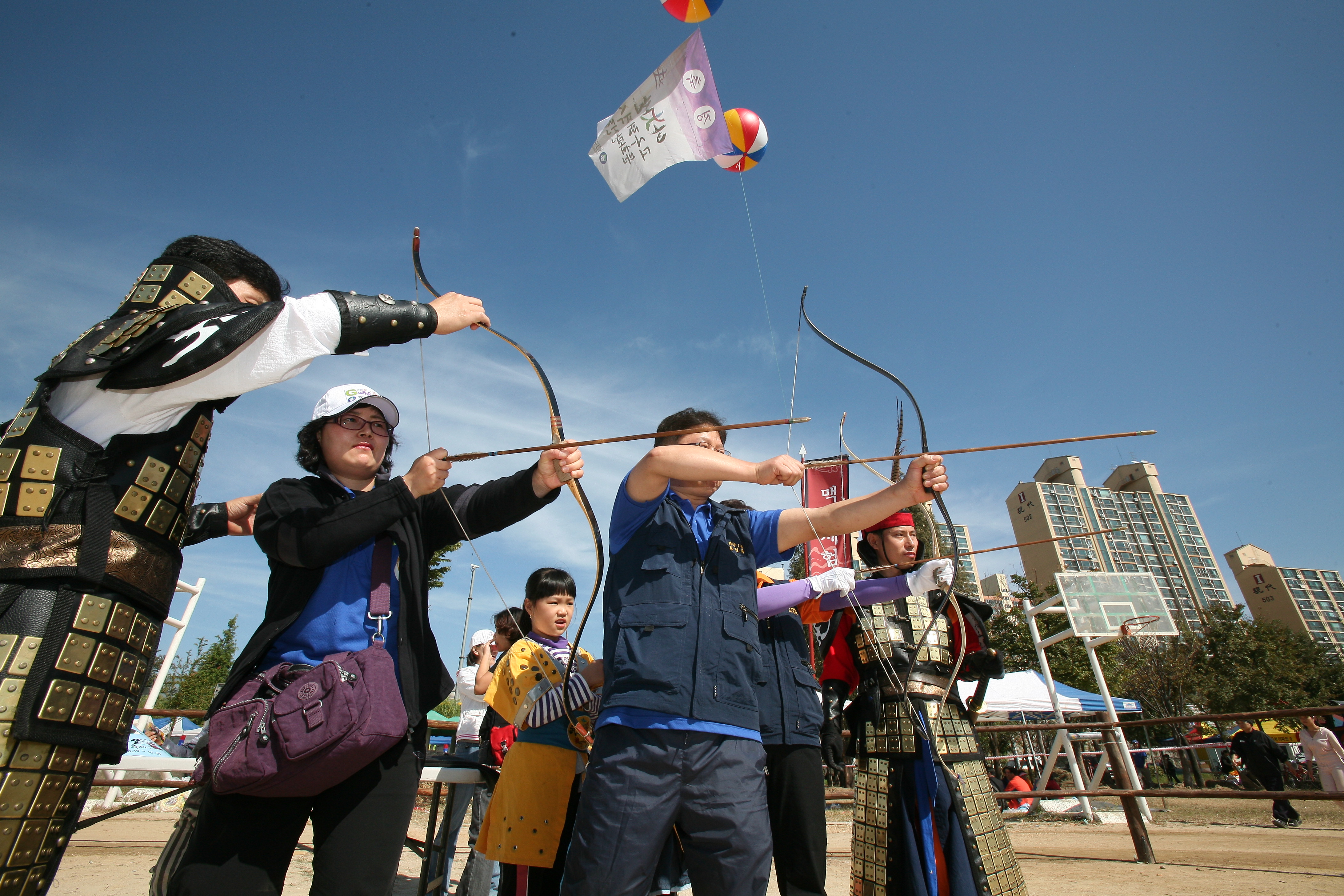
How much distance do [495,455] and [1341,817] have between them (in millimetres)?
13257

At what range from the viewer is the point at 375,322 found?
171 centimetres

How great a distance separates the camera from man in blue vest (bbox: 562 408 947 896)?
1.62 m

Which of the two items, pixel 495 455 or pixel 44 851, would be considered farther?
pixel 495 455

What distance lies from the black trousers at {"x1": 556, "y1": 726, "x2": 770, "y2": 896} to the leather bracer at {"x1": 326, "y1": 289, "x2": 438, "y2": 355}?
3.86 feet

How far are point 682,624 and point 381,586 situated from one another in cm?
83

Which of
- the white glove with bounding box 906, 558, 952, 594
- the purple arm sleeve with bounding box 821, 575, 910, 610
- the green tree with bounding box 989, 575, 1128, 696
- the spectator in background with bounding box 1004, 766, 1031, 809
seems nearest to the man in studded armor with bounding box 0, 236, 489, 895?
the purple arm sleeve with bounding box 821, 575, 910, 610

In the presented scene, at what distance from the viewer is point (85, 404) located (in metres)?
1.38

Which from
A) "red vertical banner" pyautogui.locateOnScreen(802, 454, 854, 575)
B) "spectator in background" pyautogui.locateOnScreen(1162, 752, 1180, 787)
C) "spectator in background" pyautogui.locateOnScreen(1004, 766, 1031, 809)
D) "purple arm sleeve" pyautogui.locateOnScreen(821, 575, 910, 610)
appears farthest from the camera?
"spectator in background" pyautogui.locateOnScreen(1162, 752, 1180, 787)

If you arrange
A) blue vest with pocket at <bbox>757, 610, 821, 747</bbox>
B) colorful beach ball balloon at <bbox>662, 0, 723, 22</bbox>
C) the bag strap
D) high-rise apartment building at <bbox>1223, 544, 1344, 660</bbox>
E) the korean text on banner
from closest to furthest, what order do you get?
the bag strap, blue vest with pocket at <bbox>757, 610, 821, 747</bbox>, the korean text on banner, colorful beach ball balloon at <bbox>662, 0, 723, 22</bbox>, high-rise apartment building at <bbox>1223, 544, 1344, 660</bbox>

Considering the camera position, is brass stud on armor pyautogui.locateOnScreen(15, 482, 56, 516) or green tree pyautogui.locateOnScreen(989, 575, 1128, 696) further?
green tree pyautogui.locateOnScreen(989, 575, 1128, 696)

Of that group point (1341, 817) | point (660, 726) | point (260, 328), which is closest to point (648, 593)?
point (660, 726)

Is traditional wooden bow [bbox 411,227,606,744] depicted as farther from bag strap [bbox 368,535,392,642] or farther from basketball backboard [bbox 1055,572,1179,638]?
basketball backboard [bbox 1055,572,1179,638]

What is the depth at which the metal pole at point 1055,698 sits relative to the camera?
982cm

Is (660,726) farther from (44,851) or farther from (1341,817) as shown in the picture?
(1341,817)
